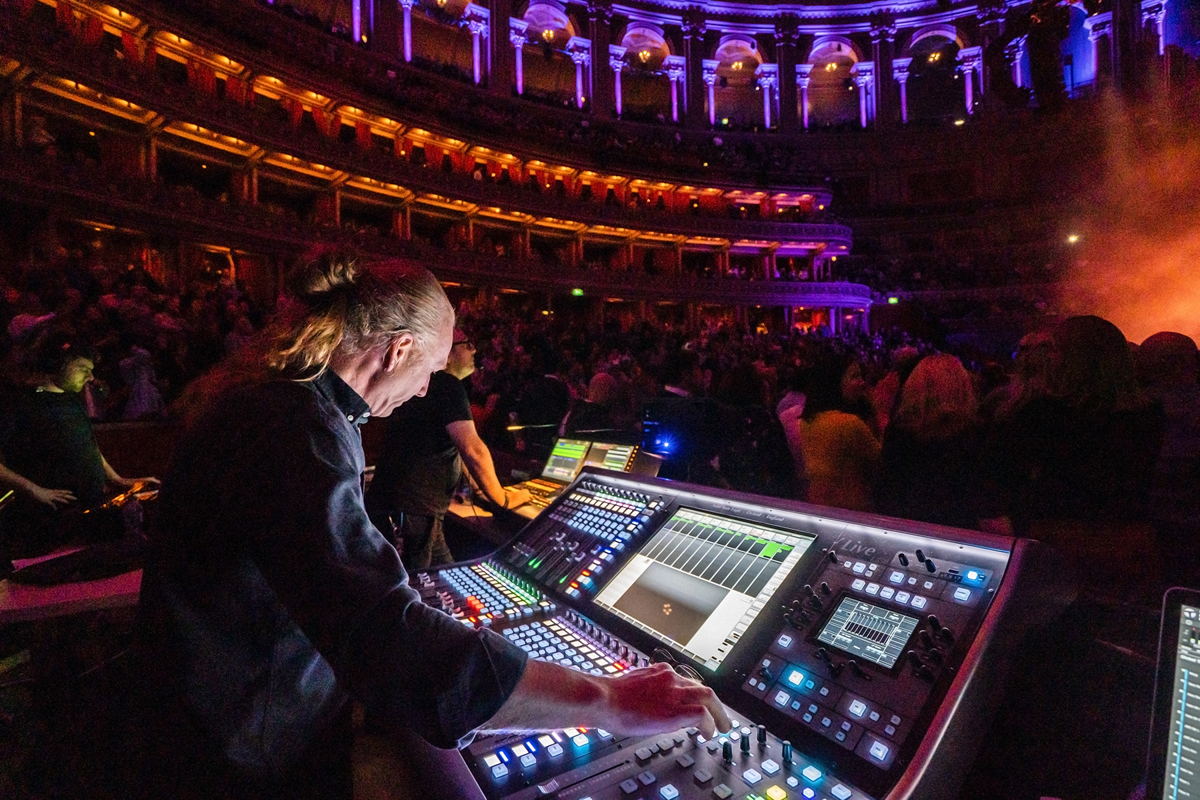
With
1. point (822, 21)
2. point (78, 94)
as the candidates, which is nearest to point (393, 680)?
point (78, 94)

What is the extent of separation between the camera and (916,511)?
2752 millimetres

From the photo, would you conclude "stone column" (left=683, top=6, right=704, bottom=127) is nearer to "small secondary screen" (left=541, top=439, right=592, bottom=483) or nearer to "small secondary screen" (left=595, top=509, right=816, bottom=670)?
"small secondary screen" (left=541, top=439, right=592, bottom=483)

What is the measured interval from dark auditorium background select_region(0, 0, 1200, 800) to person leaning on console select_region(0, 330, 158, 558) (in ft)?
0.79

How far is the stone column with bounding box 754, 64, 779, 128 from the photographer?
33.8m

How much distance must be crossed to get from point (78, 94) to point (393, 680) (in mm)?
19333

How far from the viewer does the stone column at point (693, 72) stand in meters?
32.6

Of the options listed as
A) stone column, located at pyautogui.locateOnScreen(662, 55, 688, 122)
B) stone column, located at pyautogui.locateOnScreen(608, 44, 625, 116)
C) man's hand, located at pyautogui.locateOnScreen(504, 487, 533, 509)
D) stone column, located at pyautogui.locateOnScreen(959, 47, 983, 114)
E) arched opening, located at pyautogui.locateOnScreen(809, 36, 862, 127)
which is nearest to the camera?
man's hand, located at pyautogui.locateOnScreen(504, 487, 533, 509)

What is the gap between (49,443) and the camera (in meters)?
3.69

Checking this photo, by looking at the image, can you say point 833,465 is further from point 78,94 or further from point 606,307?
point 606,307

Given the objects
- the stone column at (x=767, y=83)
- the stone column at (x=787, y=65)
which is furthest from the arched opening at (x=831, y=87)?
the stone column at (x=767, y=83)

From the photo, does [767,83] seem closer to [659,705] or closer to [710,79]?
[710,79]

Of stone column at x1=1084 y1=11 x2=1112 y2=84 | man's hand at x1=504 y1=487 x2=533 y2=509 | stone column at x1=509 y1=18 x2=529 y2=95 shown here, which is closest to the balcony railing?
man's hand at x1=504 y1=487 x2=533 y2=509

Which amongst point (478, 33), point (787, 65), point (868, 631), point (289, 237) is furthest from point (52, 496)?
point (787, 65)

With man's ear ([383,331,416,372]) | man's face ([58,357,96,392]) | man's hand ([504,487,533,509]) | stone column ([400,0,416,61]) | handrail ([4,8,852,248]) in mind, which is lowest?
man's hand ([504,487,533,509])
